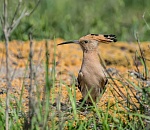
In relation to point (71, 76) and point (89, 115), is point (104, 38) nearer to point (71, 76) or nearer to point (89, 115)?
point (89, 115)

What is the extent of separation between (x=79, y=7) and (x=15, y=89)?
4812 mm

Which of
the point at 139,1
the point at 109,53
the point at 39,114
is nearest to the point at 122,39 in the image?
the point at 109,53

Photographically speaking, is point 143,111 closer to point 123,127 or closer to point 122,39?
point 123,127

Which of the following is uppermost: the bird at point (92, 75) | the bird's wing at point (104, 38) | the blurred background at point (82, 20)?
the blurred background at point (82, 20)

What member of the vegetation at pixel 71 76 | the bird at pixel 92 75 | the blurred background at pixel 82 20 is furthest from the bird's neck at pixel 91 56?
the blurred background at pixel 82 20

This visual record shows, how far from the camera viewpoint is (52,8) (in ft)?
30.1

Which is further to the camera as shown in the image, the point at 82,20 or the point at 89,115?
the point at 82,20

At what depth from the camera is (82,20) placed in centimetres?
852

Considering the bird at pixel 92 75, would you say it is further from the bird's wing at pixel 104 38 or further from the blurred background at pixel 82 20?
the blurred background at pixel 82 20

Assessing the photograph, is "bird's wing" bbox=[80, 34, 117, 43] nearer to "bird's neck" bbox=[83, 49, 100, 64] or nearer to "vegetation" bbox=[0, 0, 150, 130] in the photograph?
"bird's neck" bbox=[83, 49, 100, 64]

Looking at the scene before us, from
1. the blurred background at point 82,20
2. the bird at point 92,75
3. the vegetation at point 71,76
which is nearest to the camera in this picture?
the vegetation at point 71,76

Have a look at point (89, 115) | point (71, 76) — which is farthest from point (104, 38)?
point (71, 76)

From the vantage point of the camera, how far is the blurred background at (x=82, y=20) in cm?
769

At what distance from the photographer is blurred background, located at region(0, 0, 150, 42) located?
7.69m
